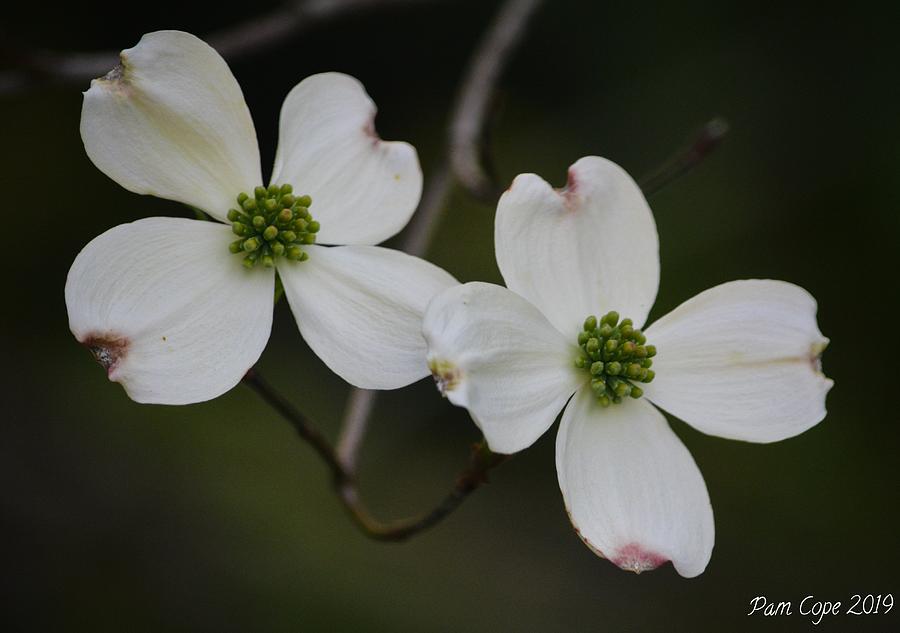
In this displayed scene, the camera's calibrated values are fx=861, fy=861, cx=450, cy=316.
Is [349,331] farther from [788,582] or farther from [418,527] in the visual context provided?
[788,582]

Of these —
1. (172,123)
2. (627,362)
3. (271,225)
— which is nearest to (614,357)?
(627,362)

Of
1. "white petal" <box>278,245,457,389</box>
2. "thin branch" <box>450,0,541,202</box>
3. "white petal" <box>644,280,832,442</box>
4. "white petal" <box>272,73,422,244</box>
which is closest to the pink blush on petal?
"white petal" <box>644,280,832,442</box>

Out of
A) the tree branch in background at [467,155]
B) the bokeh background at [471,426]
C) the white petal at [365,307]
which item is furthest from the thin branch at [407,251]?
the bokeh background at [471,426]

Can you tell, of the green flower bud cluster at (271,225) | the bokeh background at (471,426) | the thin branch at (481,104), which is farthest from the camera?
the bokeh background at (471,426)

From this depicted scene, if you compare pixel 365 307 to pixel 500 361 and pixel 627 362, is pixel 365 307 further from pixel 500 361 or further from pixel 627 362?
pixel 627 362

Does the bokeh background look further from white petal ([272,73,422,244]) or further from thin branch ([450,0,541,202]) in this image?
white petal ([272,73,422,244])

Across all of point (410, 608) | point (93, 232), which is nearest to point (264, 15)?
point (93, 232)

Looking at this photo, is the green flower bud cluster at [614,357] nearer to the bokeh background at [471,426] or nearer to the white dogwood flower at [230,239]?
the white dogwood flower at [230,239]
